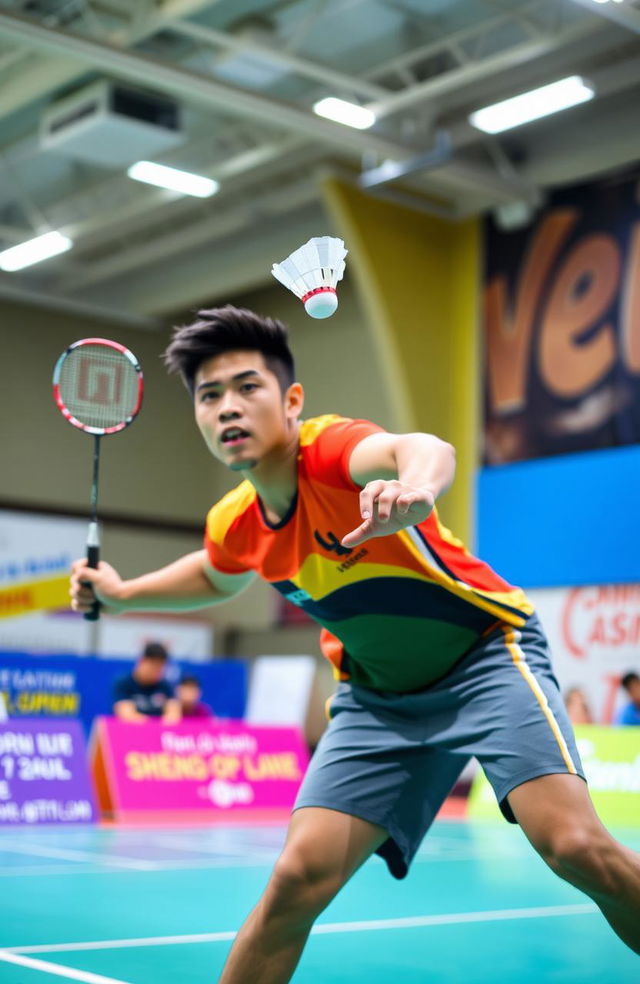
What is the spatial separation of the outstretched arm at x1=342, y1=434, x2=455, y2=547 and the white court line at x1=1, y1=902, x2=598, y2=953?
7.65 ft

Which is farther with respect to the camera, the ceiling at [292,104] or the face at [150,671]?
the ceiling at [292,104]

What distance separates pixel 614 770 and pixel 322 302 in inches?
332

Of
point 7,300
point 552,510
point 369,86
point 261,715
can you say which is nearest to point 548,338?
point 552,510

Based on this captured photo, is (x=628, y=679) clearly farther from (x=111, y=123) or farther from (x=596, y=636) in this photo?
(x=111, y=123)

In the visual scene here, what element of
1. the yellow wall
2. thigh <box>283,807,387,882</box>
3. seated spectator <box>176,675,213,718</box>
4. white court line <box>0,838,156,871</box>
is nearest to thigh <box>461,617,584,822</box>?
thigh <box>283,807,387,882</box>

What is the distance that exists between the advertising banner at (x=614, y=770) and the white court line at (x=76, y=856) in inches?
150

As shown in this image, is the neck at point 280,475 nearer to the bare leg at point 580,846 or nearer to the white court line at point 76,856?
the bare leg at point 580,846

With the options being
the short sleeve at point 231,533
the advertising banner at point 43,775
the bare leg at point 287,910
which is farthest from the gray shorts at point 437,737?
the advertising banner at point 43,775

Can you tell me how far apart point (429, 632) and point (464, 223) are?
43.5 ft

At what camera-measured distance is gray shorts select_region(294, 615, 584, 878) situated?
2.83 metres

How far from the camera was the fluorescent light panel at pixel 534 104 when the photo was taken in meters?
11.4

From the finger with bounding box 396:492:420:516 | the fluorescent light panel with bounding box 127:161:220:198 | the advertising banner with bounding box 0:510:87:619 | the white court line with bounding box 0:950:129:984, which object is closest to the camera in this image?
the finger with bounding box 396:492:420:516

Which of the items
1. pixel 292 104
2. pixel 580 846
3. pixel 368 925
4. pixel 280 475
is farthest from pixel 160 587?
pixel 292 104

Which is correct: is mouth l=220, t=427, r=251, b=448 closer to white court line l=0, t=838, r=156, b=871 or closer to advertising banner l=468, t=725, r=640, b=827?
white court line l=0, t=838, r=156, b=871
